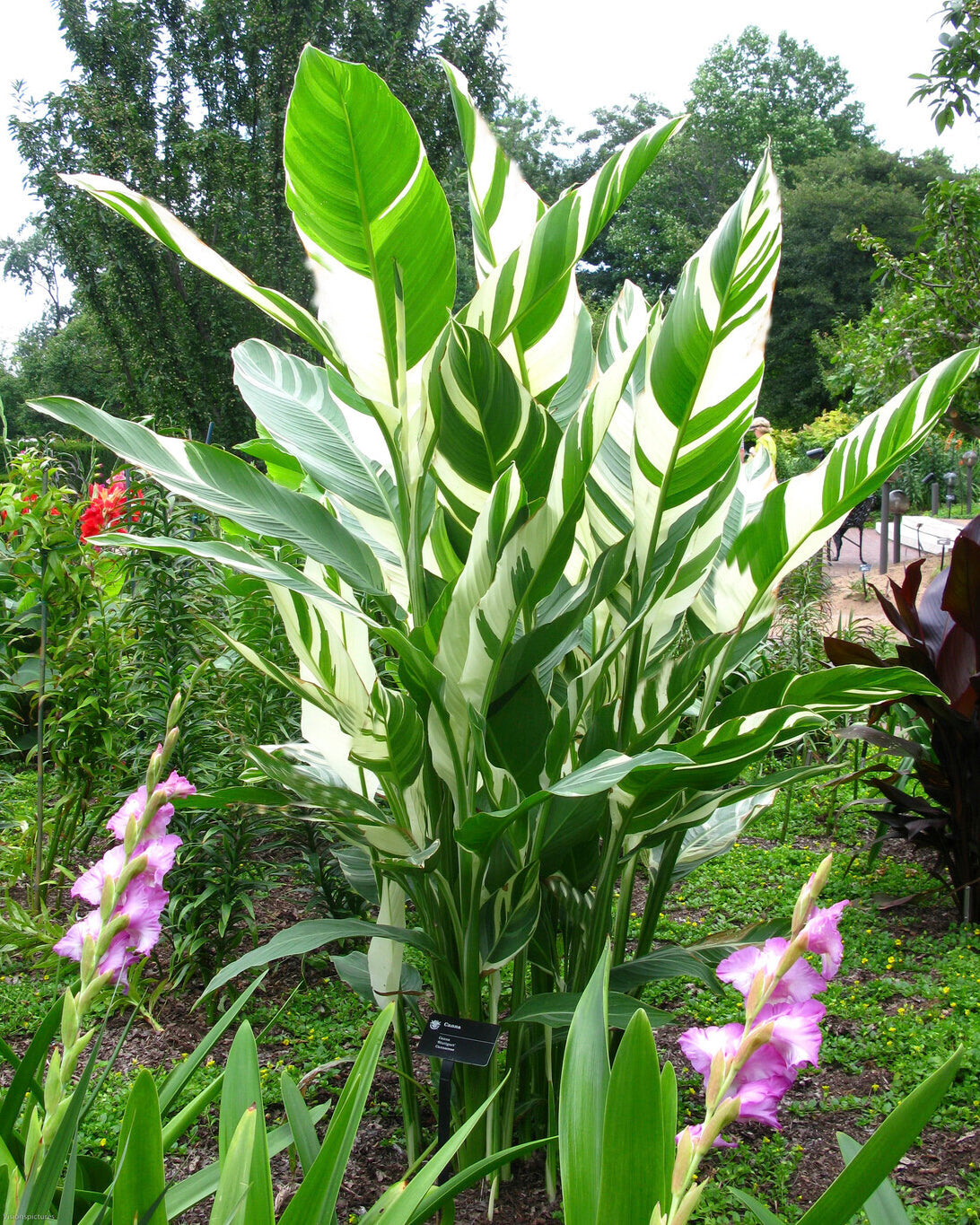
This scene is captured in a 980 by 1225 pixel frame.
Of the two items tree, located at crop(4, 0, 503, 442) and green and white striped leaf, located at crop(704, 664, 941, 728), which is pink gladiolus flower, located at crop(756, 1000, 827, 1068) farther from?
tree, located at crop(4, 0, 503, 442)

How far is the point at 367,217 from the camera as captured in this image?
3.27 ft

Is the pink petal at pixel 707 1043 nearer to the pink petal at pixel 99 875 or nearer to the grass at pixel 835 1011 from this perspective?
the pink petal at pixel 99 875

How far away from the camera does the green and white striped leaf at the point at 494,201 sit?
1.18 m

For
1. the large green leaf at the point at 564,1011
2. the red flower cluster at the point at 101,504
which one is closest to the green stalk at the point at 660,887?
the large green leaf at the point at 564,1011

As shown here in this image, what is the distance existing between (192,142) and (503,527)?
1661 centimetres

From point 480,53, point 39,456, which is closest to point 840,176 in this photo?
point 480,53

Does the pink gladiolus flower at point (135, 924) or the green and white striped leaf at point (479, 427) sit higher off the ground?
the green and white striped leaf at point (479, 427)

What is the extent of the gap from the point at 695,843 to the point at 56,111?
17835mm

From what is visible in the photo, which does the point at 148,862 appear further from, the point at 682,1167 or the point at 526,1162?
the point at 526,1162

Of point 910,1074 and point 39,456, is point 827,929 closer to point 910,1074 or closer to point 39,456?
point 910,1074

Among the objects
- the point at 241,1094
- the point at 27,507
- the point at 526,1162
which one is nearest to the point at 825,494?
the point at 241,1094

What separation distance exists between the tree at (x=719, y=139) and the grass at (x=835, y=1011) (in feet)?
102

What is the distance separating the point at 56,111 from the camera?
15023mm

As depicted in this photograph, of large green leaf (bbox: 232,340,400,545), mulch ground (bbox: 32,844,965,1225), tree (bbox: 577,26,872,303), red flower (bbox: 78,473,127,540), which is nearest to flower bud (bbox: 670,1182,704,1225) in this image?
large green leaf (bbox: 232,340,400,545)
